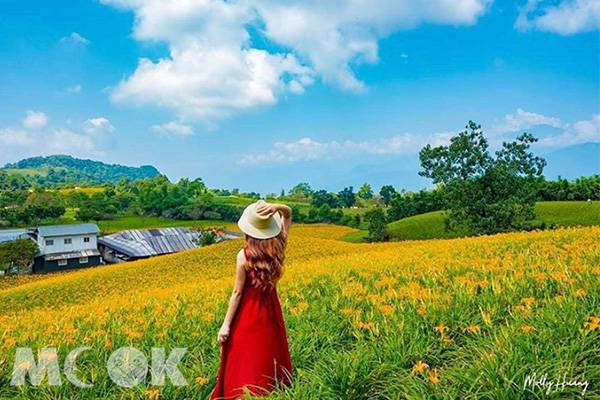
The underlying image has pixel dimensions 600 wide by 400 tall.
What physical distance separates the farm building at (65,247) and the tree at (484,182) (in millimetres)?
38038

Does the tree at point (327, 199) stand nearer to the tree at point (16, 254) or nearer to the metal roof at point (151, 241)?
the metal roof at point (151, 241)

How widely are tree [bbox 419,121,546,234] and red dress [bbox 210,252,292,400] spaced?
32446 mm

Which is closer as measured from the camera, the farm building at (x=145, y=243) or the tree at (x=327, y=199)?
the farm building at (x=145, y=243)

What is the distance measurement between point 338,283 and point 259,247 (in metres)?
3.80

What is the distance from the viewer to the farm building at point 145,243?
170 ft

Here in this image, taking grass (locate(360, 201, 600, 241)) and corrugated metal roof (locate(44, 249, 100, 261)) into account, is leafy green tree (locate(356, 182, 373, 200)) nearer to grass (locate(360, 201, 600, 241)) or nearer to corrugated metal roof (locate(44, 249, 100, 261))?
grass (locate(360, 201, 600, 241))

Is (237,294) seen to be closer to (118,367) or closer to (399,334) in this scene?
(399,334)

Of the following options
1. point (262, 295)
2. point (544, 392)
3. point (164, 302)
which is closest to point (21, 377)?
point (262, 295)

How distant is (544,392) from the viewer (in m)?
3.08

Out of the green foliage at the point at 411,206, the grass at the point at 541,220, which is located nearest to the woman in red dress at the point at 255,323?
the grass at the point at 541,220

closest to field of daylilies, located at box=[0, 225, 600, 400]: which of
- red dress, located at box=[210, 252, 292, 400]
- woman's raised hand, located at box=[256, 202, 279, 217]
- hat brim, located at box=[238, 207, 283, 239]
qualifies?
red dress, located at box=[210, 252, 292, 400]

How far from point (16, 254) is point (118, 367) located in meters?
43.6

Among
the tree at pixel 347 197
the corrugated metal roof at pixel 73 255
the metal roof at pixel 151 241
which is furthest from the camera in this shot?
the tree at pixel 347 197

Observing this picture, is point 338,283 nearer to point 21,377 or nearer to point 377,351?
point 377,351
